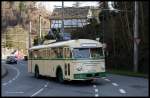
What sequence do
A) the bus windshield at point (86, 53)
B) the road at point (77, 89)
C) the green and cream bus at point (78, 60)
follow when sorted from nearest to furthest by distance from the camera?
the road at point (77, 89)
the green and cream bus at point (78, 60)
the bus windshield at point (86, 53)

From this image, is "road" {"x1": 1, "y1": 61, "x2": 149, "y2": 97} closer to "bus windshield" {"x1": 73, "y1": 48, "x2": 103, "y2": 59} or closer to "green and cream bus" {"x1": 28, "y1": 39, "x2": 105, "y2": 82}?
"green and cream bus" {"x1": 28, "y1": 39, "x2": 105, "y2": 82}

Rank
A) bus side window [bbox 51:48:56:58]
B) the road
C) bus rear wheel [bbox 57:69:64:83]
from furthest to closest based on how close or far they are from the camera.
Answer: bus side window [bbox 51:48:56:58] → bus rear wheel [bbox 57:69:64:83] → the road

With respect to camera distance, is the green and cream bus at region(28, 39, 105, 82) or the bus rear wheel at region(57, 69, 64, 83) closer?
the green and cream bus at region(28, 39, 105, 82)

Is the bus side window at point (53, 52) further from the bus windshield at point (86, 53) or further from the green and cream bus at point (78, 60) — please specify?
the bus windshield at point (86, 53)

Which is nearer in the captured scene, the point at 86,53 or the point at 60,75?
the point at 86,53

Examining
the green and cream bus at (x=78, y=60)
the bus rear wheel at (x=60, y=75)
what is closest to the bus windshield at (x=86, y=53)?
the green and cream bus at (x=78, y=60)

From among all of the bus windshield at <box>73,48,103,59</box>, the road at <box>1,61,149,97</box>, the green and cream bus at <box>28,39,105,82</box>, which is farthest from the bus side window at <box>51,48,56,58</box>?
the bus windshield at <box>73,48,103,59</box>

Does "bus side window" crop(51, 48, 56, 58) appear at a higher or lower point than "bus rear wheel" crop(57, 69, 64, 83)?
higher

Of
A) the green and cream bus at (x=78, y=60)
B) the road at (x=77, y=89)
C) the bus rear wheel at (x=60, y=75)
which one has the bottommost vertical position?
the road at (x=77, y=89)

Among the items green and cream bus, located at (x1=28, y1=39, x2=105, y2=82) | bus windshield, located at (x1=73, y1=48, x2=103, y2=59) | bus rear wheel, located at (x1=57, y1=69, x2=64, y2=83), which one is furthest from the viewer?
bus rear wheel, located at (x1=57, y1=69, x2=64, y2=83)

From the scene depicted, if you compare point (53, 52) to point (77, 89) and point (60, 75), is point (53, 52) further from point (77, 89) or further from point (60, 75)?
point (77, 89)

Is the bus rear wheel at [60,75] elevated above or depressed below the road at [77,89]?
above

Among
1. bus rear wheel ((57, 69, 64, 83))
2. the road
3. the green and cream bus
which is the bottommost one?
the road

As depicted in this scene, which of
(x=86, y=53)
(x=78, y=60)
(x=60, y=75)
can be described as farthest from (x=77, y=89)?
(x=60, y=75)
